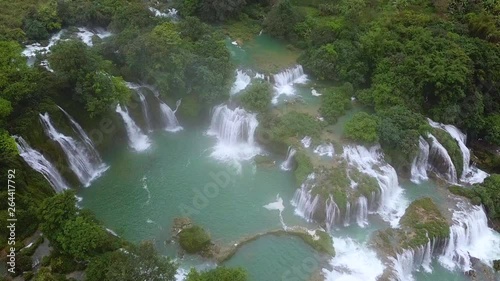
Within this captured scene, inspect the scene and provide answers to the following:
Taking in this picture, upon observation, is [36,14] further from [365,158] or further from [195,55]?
[365,158]

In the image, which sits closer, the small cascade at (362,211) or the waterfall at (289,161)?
the small cascade at (362,211)

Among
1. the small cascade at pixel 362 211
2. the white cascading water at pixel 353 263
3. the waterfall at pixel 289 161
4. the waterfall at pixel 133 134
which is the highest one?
the waterfall at pixel 133 134

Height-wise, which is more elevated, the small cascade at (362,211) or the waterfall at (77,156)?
the waterfall at (77,156)

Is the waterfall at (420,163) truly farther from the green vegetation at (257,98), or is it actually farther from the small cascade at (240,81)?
the small cascade at (240,81)

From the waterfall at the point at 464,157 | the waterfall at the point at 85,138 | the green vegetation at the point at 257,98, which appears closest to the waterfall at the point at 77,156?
the waterfall at the point at 85,138

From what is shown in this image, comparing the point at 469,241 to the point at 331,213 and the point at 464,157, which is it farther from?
the point at 331,213

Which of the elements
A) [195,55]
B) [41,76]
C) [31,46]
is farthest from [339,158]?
[31,46]

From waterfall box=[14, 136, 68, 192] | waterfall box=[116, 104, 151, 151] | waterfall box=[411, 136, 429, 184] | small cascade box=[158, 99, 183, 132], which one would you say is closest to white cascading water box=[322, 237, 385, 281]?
waterfall box=[411, 136, 429, 184]
